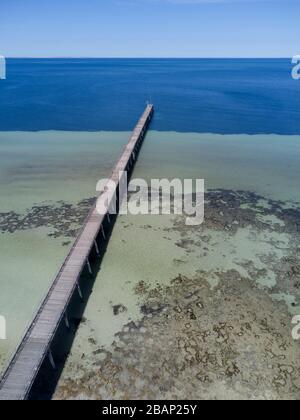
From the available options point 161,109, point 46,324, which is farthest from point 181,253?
point 161,109

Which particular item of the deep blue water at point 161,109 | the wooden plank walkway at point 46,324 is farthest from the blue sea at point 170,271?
the deep blue water at point 161,109

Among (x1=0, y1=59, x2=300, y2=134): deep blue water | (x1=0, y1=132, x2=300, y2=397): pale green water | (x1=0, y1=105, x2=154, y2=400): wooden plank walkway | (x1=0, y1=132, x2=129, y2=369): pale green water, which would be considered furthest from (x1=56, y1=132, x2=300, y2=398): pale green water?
(x1=0, y1=59, x2=300, y2=134): deep blue water

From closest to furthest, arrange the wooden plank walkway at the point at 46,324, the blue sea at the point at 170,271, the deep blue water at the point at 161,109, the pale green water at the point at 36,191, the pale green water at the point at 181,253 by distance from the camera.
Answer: the wooden plank walkway at the point at 46,324 < the blue sea at the point at 170,271 < the pale green water at the point at 181,253 < the pale green water at the point at 36,191 < the deep blue water at the point at 161,109

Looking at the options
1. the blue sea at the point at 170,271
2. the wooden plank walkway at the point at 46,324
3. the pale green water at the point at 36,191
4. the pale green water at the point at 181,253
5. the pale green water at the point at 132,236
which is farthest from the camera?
the pale green water at the point at 36,191

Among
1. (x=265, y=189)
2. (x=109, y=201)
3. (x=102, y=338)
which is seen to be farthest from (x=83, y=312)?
(x=265, y=189)

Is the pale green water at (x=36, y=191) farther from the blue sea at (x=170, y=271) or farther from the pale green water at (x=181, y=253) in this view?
the pale green water at (x=181, y=253)

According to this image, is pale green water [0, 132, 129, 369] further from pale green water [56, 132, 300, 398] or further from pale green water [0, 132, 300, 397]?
pale green water [56, 132, 300, 398]

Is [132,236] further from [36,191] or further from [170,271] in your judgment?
[36,191]

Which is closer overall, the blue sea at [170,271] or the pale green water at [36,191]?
the blue sea at [170,271]
